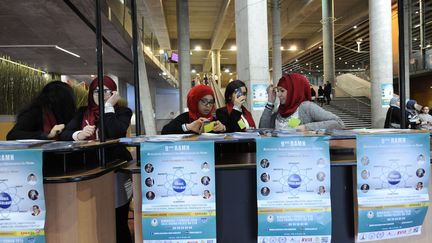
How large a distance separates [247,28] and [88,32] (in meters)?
4.09

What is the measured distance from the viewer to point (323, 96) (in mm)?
15102

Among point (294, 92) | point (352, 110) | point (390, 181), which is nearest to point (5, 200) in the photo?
point (390, 181)

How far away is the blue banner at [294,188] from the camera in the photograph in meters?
1.38

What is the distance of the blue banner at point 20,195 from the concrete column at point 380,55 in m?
9.36

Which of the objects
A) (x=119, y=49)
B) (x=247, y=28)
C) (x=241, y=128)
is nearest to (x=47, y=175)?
(x=241, y=128)

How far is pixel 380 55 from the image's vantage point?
919 centimetres

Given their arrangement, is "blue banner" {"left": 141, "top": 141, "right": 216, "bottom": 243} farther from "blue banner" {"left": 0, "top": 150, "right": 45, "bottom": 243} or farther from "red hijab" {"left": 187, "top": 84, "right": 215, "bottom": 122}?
"red hijab" {"left": 187, "top": 84, "right": 215, "bottom": 122}

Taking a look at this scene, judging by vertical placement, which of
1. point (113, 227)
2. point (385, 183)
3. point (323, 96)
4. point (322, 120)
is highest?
point (323, 96)

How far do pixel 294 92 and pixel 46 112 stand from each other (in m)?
1.71

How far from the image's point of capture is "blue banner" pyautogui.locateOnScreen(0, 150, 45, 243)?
128 centimetres

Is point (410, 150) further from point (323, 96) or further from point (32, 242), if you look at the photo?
point (323, 96)

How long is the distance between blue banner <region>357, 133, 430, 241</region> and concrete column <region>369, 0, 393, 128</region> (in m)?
8.42

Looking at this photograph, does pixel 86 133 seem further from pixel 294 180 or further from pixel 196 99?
pixel 294 180

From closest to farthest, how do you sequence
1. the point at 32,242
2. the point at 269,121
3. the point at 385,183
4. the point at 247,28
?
1. the point at 32,242
2. the point at 385,183
3. the point at 269,121
4. the point at 247,28
